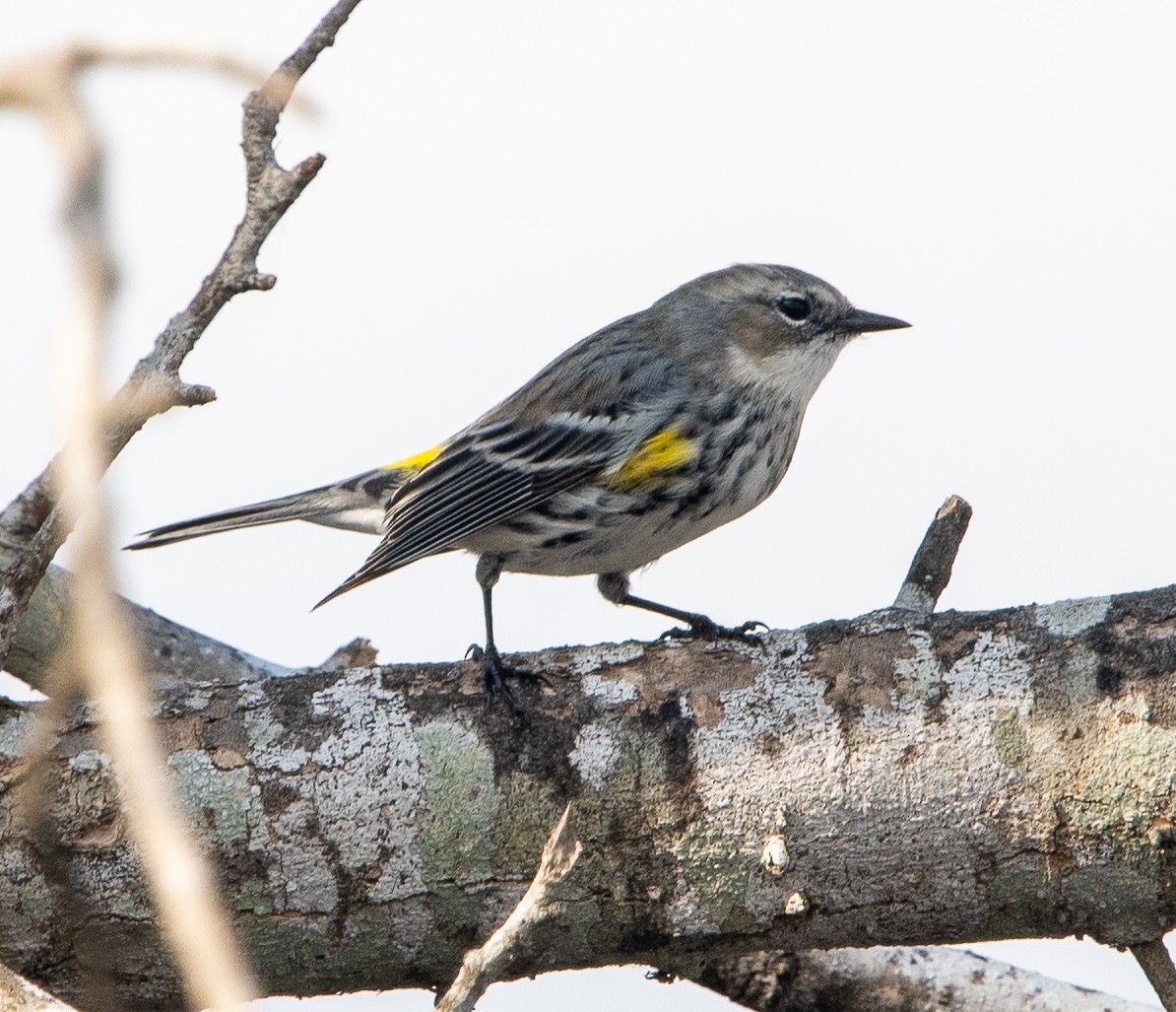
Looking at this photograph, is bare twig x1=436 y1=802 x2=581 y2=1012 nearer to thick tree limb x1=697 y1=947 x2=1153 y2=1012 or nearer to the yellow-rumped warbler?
thick tree limb x1=697 y1=947 x2=1153 y2=1012

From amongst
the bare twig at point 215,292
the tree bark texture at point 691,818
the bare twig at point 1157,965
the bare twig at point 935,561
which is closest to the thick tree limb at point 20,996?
the bare twig at point 215,292

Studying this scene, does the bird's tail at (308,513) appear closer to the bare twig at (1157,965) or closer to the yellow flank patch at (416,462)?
the yellow flank patch at (416,462)

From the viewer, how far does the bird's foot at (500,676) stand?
11.0 feet

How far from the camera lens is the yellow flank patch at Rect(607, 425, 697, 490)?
4816mm

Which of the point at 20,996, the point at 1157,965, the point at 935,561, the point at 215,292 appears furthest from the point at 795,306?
the point at 20,996

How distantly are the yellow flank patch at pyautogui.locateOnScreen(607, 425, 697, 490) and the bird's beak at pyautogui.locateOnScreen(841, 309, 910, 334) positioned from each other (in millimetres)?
1164

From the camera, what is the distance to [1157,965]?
10.1ft

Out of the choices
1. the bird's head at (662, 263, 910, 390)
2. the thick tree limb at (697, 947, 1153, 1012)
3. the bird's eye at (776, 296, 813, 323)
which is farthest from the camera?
the bird's eye at (776, 296, 813, 323)

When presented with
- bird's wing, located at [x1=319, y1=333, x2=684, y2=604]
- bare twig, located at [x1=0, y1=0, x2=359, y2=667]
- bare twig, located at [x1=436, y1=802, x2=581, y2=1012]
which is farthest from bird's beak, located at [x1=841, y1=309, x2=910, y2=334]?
bare twig, located at [x1=436, y1=802, x2=581, y2=1012]

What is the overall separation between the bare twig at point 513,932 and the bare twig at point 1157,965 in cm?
171

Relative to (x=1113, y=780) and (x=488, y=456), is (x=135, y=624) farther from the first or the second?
(x=1113, y=780)

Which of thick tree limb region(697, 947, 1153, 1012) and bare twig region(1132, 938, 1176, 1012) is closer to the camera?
bare twig region(1132, 938, 1176, 1012)

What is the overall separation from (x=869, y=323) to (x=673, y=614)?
1505 mm

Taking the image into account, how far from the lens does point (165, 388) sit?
2.17 meters
